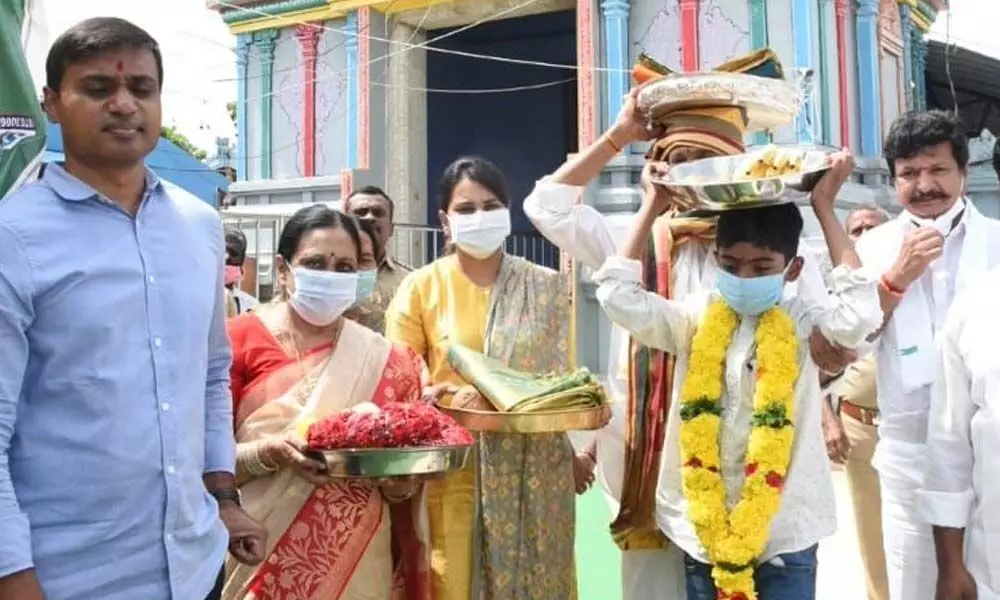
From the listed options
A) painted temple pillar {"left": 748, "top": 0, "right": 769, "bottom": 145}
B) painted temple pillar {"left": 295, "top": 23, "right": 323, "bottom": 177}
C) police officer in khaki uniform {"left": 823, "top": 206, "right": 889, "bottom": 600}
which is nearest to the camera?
police officer in khaki uniform {"left": 823, "top": 206, "right": 889, "bottom": 600}

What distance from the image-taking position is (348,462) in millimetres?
2270

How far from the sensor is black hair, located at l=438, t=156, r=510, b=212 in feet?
10.3

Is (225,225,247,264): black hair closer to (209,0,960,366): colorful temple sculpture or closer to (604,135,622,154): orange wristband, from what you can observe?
(604,135,622,154): orange wristband

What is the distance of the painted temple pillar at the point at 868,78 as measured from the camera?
11219 mm

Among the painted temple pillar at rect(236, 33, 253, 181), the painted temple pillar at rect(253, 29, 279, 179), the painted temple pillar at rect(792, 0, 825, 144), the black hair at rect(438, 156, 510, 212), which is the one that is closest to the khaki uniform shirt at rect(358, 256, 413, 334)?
the black hair at rect(438, 156, 510, 212)

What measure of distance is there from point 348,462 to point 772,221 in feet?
4.10

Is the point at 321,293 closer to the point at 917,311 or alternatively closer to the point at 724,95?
the point at 724,95

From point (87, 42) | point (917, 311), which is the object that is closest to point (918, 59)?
point (917, 311)

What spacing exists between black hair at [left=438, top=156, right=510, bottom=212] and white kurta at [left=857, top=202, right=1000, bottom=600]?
122cm

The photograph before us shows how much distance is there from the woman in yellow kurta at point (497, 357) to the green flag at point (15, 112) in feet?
4.23

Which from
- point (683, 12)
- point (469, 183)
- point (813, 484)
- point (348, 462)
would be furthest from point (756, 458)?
point (683, 12)

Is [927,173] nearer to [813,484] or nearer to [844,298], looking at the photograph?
[844,298]

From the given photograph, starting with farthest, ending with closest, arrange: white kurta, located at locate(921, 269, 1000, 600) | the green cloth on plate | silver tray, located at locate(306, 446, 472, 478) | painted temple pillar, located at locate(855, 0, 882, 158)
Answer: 1. painted temple pillar, located at locate(855, 0, 882, 158)
2. the green cloth on plate
3. silver tray, located at locate(306, 446, 472, 478)
4. white kurta, located at locate(921, 269, 1000, 600)

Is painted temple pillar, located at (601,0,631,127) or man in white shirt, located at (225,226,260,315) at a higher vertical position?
painted temple pillar, located at (601,0,631,127)
